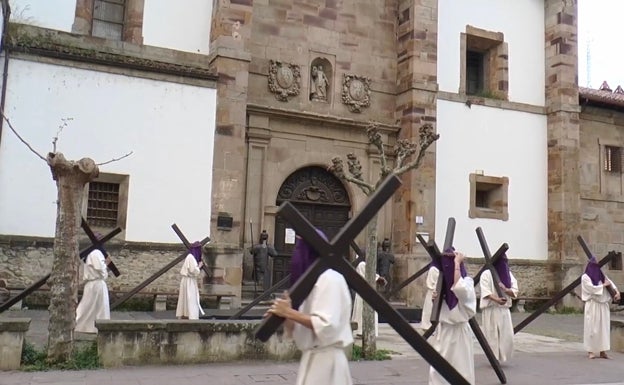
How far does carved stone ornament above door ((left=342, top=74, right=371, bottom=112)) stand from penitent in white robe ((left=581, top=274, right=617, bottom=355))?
8965 millimetres

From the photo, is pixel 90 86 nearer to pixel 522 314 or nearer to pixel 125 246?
pixel 125 246

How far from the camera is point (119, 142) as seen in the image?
14.2m

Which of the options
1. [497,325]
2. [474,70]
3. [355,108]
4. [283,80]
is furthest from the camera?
[474,70]

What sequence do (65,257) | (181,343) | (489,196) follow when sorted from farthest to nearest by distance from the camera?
(489,196)
(181,343)
(65,257)

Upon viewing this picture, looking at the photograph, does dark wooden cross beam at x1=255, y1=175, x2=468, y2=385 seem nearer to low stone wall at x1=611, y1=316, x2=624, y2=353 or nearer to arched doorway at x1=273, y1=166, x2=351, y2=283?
low stone wall at x1=611, y1=316, x2=624, y2=353

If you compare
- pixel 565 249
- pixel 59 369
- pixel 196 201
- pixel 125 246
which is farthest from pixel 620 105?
pixel 59 369

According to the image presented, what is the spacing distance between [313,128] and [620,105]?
37.4 feet

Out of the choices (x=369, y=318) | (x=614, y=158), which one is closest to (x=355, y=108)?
(x=369, y=318)

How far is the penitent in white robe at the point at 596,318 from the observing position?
10.5 meters

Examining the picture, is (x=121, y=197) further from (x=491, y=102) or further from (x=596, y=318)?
(x=491, y=102)

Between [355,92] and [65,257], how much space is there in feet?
38.8

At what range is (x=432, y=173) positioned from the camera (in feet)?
57.8

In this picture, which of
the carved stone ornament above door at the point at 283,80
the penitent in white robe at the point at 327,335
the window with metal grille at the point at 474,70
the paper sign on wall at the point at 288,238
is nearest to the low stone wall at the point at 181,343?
the penitent in white robe at the point at 327,335

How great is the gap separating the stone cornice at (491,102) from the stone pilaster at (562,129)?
0.50 metres
